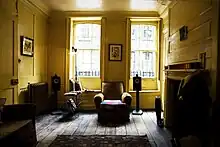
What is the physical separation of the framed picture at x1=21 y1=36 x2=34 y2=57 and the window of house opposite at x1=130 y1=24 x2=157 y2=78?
9.89ft

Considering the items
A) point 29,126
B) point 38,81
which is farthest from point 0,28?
point 38,81

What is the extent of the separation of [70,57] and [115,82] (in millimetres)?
1636

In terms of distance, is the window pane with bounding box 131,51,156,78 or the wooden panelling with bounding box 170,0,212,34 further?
the window pane with bounding box 131,51,156,78

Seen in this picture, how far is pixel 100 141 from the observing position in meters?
3.92

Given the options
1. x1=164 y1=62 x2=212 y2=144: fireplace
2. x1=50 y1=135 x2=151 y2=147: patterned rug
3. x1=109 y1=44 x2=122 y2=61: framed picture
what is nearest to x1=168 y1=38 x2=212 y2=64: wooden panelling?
x1=164 y1=62 x2=212 y2=144: fireplace

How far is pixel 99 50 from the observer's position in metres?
7.34

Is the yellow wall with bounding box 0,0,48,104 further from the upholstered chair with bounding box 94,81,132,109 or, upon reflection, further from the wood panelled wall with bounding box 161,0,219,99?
the wood panelled wall with bounding box 161,0,219,99

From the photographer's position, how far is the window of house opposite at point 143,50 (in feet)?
24.0

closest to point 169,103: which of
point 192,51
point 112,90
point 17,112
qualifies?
point 192,51

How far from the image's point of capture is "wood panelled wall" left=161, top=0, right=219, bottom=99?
277cm

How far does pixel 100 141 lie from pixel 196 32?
2258mm

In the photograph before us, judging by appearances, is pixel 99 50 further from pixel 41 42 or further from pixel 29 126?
pixel 29 126

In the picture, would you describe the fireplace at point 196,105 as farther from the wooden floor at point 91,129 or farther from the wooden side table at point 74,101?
the wooden side table at point 74,101

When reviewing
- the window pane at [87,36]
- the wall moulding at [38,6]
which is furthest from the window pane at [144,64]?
the wall moulding at [38,6]
